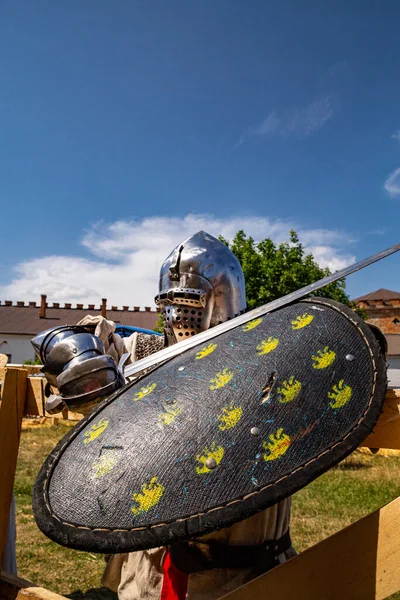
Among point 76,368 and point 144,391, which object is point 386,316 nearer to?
point 76,368

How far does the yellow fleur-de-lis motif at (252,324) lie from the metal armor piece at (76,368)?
0.53 meters

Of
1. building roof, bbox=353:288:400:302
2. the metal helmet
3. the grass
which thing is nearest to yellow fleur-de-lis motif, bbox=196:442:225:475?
the metal helmet

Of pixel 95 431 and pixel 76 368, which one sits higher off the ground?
pixel 76 368

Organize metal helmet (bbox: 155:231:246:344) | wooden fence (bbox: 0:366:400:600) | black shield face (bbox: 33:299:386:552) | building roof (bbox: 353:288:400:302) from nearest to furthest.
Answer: black shield face (bbox: 33:299:386:552)
wooden fence (bbox: 0:366:400:600)
metal helmet (bbox: 155:231:246:344)
building roof (bbox: 353:288:400:302)

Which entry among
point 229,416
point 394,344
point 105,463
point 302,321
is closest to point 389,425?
point 302,321

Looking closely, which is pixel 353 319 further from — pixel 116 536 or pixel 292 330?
pixel 116 536

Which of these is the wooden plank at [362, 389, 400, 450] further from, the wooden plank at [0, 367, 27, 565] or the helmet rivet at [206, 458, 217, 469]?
the wooden plank at [0, 367, 27, 565]

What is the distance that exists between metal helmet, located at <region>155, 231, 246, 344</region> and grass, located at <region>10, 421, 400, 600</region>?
2471mm

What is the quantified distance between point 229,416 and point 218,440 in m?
0.06

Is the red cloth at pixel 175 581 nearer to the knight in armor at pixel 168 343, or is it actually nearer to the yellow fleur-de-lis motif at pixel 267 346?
the knight in armor at pixel 168 343

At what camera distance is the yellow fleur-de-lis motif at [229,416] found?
3.47ft

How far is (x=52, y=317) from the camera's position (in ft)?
119

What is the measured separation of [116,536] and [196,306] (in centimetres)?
145

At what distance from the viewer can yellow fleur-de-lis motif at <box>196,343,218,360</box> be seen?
133cm
